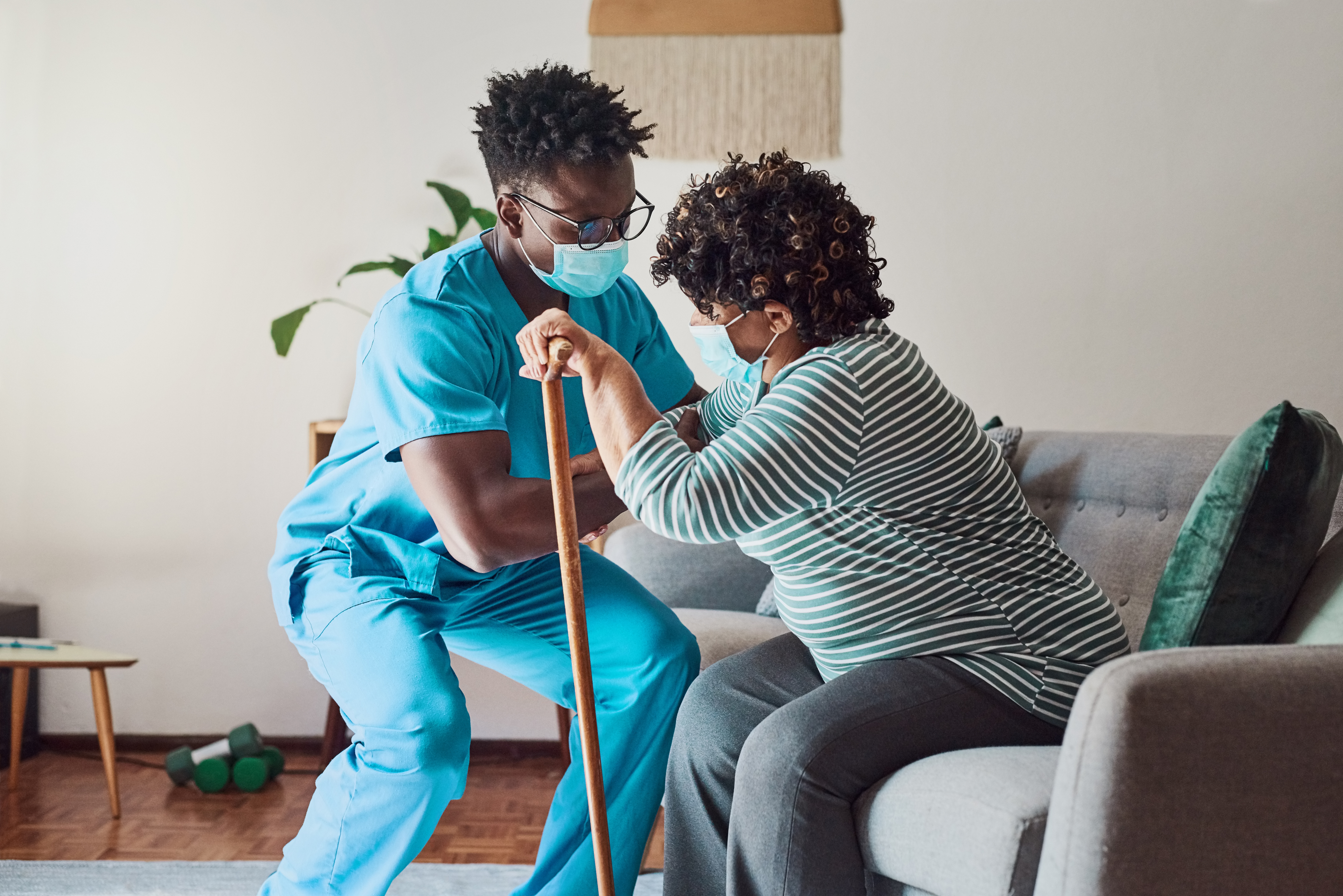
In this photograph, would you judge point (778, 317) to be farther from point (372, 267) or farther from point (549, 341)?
point (372, 267)

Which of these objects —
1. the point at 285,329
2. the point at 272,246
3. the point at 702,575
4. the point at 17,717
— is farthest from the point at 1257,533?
the point at 17,717

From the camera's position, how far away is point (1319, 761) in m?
0.95

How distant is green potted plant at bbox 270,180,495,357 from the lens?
2566 mm

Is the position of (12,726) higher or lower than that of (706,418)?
lower

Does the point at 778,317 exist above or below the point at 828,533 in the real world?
above

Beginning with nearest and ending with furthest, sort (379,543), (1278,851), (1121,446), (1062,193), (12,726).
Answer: (1278,851) < (379,543) < (1121,446) < (12,726) < (1062,193)

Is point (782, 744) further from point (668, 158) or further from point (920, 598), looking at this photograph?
point (668, 158)

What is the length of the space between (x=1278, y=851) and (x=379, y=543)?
1.14m

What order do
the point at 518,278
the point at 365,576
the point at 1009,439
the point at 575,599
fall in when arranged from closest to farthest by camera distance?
the point at 575,599, the point at 365,576, the point at 518,278, the point at 1009,439

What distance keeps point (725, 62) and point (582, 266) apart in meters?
1.52

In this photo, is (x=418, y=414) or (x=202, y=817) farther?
(x=202, y=817)

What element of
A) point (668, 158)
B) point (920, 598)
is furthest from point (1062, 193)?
point (920, 598)

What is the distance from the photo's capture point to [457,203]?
2615 mm

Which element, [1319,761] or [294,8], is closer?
[1319,761]
